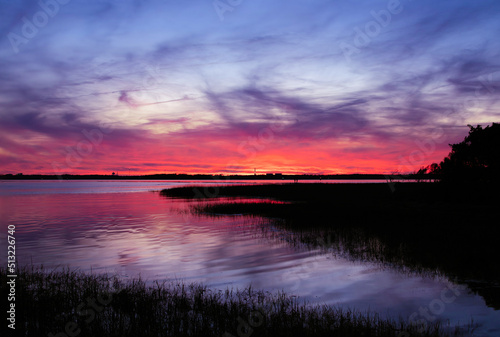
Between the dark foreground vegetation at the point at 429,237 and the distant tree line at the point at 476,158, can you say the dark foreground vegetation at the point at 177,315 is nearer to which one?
→ the dark foreground vegetation at the point at 429,237

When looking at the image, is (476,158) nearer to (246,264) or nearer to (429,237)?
(429,237)

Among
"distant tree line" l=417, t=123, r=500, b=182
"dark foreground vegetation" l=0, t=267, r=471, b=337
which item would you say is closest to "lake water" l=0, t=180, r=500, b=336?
"dark foreground vegetation" l=0, t=267, r=471, b=337

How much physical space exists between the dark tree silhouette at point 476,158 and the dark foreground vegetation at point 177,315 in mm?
38296

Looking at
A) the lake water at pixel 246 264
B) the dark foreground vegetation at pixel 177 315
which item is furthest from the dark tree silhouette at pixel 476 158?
the dark foreground vegetation at pixel 177 315

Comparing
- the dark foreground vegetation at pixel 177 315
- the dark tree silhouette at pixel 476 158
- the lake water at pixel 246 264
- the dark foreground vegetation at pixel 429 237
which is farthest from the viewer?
the dark tree silhouette at pixel 476 158

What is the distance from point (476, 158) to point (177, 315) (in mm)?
44750

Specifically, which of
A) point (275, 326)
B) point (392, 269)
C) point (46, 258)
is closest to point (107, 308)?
point (275, 326)

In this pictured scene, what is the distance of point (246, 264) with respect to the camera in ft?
54.4

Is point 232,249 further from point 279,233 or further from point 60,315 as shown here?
point 60,315

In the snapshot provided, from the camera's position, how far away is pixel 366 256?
1722 centimetres

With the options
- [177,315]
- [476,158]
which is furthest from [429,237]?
[476,158]

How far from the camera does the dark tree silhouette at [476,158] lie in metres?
39.0

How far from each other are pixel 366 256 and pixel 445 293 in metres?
5.60

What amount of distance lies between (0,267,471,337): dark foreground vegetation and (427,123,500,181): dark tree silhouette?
38.3 metres
